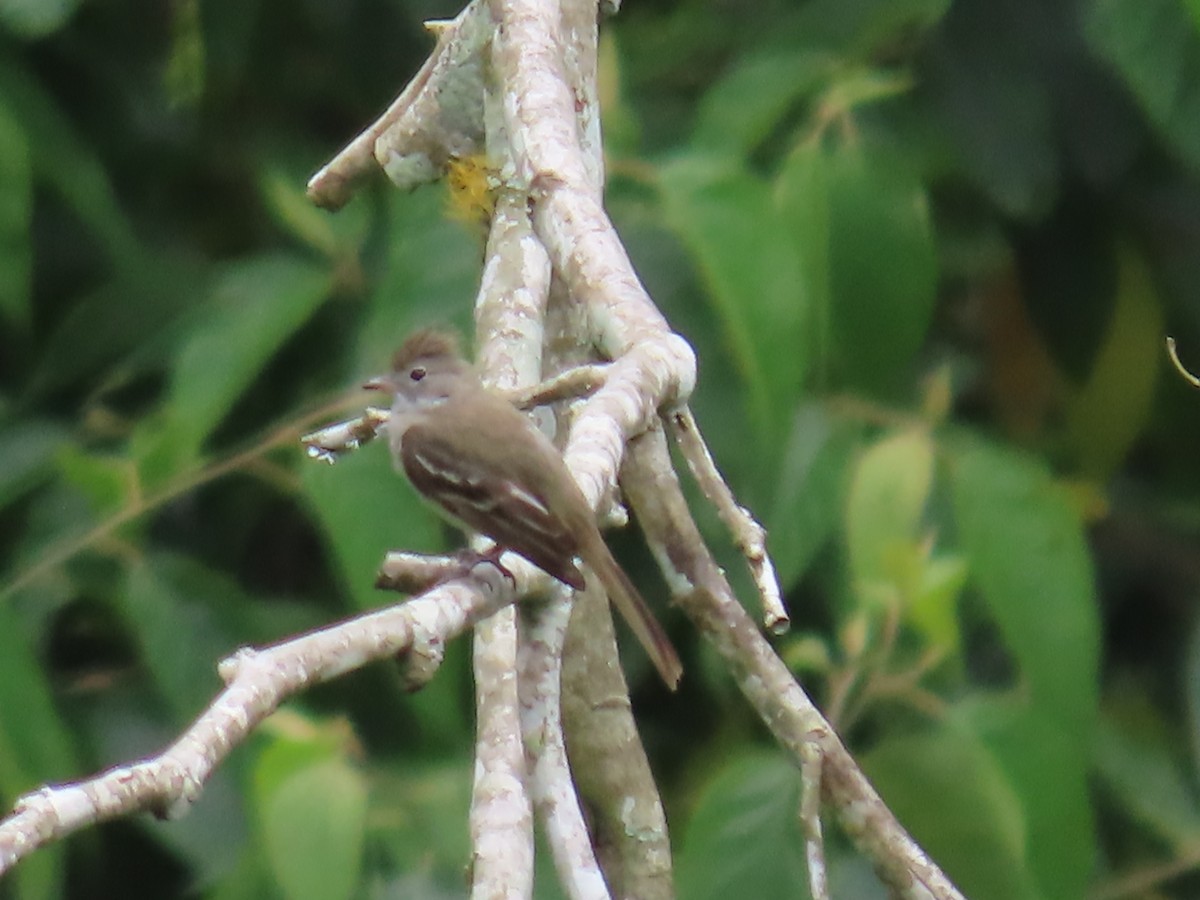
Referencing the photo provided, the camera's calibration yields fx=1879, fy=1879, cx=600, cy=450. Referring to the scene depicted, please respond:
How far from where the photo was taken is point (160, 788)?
1.26 metres

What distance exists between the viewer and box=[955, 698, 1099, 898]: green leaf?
3004 mm

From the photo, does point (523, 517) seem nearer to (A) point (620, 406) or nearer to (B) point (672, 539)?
(B) point (672, 539)

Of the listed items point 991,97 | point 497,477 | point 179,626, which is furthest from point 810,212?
point 179,626

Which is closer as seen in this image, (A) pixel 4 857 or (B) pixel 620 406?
(A) pixel 4 857

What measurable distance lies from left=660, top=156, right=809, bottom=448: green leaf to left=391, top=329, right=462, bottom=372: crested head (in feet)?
1.40

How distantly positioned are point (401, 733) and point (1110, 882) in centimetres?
153

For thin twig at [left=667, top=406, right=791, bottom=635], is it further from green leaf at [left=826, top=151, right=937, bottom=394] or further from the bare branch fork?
green leaf at [left=826, top=151, right=937, bottom=394]

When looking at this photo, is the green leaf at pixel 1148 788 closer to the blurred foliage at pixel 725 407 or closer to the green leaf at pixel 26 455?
the blurred foliage at pixel 725 407

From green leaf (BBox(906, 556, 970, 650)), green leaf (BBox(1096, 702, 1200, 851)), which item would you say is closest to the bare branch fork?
green leaf (BBox(906, 556, 970, 650))

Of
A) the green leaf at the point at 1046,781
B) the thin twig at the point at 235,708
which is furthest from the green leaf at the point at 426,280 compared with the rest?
the thin twig at the point at 235,708

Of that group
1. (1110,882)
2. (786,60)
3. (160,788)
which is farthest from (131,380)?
(160,788)

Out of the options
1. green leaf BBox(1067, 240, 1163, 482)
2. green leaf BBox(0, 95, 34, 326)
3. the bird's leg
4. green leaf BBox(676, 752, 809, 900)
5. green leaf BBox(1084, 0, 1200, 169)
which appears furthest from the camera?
green leaf BBox(1067, 240, 1163, 482)

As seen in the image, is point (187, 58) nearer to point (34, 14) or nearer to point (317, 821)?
point (34, 14)

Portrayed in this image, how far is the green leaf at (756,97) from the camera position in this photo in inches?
130
